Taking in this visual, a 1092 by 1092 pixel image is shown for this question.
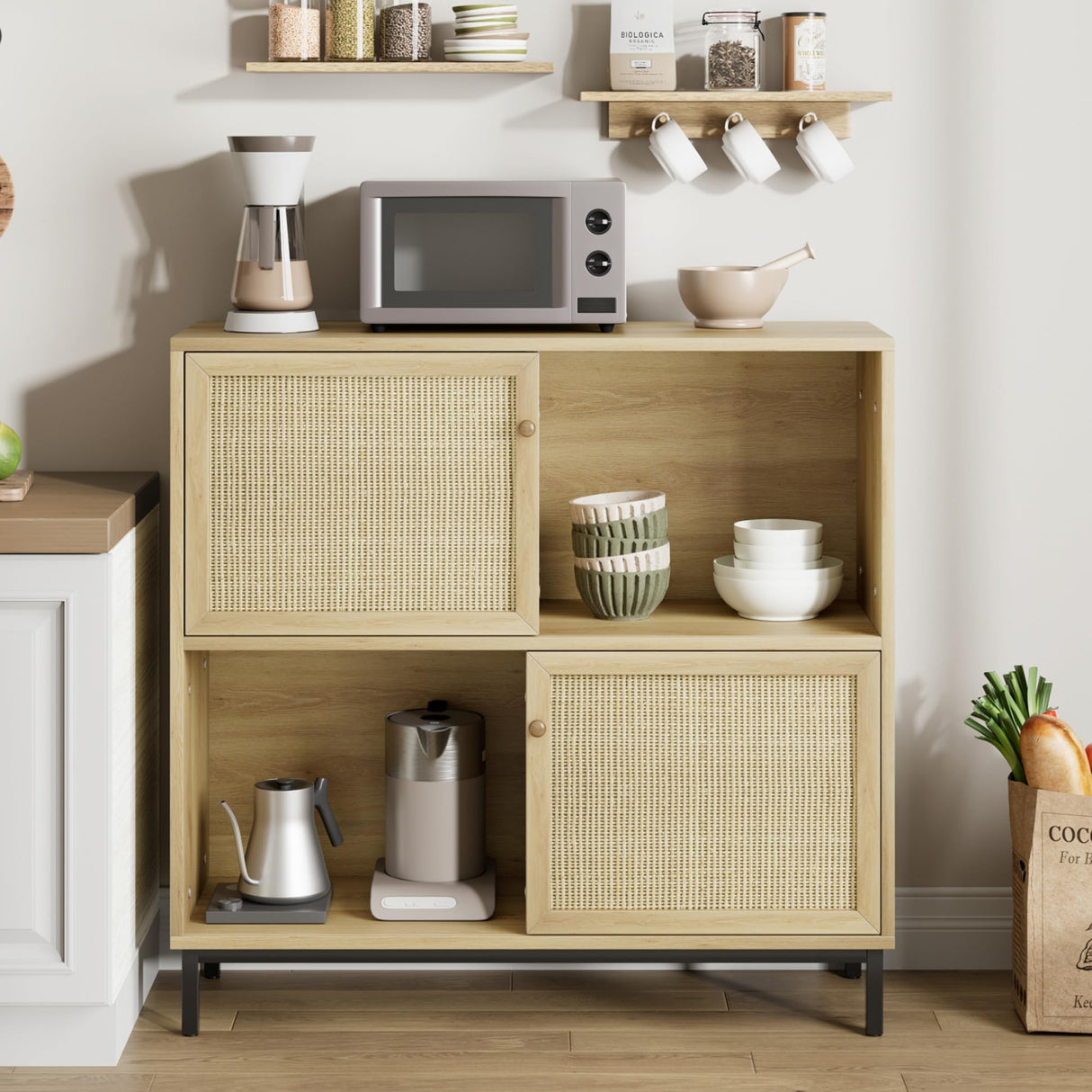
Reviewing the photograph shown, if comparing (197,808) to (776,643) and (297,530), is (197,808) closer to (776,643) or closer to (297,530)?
(297,530)

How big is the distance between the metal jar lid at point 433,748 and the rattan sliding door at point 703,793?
0.22 m

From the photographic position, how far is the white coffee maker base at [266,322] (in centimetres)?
254

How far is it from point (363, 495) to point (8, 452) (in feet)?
1.92

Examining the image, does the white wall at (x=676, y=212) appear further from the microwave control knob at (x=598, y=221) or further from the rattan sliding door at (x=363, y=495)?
the rattan sliding door at (x=363, y=495)

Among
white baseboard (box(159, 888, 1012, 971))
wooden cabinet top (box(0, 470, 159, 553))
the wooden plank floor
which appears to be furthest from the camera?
white baseboard (box(159, 888, 1012, 971))

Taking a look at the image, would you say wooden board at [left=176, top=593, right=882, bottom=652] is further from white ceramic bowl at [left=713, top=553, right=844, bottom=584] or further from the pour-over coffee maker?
the pour-over coffee maker

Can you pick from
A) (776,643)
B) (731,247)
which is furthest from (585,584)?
(731,247)

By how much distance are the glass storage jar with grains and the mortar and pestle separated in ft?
2.53

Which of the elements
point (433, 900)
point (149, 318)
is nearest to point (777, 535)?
point (433, 900)

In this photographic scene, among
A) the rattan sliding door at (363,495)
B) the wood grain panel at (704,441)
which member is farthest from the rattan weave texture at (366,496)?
the wood grain panel at (704,441)

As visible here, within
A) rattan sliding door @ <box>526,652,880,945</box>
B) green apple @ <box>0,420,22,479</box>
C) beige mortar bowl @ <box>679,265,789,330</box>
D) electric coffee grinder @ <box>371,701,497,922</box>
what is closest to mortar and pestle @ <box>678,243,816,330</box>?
beige mortar bowl @ <box>679,265,789,330</box>

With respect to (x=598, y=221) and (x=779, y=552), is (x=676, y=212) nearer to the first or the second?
(x=598, y=221)

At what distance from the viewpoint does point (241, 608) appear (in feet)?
8.29

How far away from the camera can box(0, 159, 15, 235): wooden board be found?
107 inches
